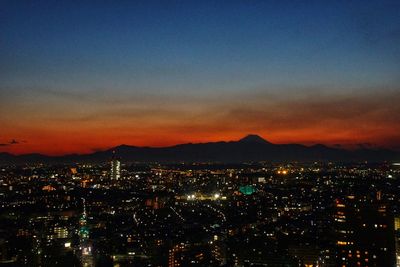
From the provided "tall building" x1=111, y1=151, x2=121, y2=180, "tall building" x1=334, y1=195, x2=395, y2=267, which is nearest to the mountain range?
"tall building" x1=111, y1=151, x2=121, y2=180

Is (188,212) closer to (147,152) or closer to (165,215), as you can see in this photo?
(165,215)

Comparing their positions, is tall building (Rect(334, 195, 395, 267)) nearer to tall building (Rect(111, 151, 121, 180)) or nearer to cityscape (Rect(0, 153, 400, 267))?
cityscape (Rect(0, 153, 400, 267))

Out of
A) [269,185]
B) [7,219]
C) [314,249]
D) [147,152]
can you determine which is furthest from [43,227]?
[147,152]

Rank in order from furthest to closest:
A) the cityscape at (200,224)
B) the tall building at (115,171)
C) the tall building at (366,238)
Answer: the tall building at (115,171) → the cityscape at (200,224) → the tall building at (366,238)

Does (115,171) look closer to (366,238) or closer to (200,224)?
(200,224)

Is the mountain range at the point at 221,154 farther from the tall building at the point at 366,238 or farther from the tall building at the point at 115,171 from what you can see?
the tall building at the point at 366,238

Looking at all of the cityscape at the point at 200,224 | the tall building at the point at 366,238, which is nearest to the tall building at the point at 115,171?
the cityscape at the point at 200,224

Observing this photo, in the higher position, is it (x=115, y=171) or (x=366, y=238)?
(x=115, y=171)

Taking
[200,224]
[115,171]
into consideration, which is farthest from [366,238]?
[115,171]
